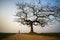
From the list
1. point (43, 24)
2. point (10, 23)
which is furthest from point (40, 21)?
point (10, 23)

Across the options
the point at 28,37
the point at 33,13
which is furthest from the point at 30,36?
the point at 33,13

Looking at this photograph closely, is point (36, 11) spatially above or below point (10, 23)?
above

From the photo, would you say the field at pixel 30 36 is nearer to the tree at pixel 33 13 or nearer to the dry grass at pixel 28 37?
the dry grass at pixel 28 37

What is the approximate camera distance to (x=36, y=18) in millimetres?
2938

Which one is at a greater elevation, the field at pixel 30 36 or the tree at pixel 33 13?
the tree at pixel 33 13

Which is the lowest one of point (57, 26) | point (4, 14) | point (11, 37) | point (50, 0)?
point (11, 37)

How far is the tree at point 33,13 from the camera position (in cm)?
293

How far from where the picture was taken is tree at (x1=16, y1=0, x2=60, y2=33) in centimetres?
293

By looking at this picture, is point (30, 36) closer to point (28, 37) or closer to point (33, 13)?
point (28, 37)

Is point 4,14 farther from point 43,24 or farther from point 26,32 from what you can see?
point 43,24

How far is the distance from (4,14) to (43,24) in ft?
2.54

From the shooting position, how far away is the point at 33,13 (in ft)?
9.64

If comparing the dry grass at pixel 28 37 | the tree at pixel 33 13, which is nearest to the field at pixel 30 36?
the dry grass at pixel 28 37

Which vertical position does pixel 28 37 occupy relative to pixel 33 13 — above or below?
below
